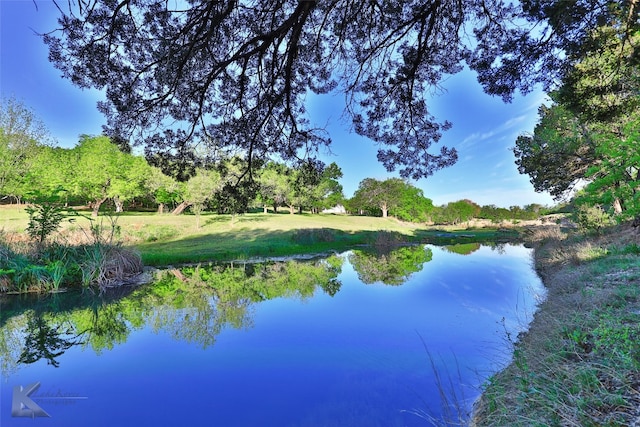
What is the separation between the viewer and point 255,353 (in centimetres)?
644

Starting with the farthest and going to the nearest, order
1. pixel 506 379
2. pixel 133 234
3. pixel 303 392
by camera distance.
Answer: pixel 133 234
pixel 303 392
pixel 506 379

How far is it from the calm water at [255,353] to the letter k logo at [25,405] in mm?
102

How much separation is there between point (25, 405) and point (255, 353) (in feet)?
11.9

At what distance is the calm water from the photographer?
14.8 feet

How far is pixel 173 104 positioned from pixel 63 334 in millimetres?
6079

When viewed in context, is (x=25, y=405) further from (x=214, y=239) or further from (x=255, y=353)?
(x=214, y=239)

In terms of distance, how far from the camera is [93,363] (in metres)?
5.85

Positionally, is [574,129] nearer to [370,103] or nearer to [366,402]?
[370,103]

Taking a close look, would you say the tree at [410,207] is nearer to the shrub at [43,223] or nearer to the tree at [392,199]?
the tree at [392,199]

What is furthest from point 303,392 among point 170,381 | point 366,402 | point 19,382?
point 19,382

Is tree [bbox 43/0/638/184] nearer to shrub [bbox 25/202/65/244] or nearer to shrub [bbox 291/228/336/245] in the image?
shrub [bbox 25/202/65/244]

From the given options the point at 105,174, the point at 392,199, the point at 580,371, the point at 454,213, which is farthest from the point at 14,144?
the point at 454,213

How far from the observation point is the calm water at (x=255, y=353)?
4500mm

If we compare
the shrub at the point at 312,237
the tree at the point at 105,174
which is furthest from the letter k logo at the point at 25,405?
the tree at the point at 105,174
